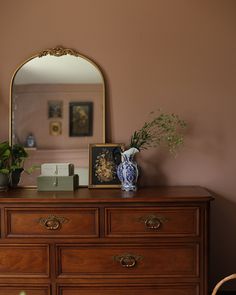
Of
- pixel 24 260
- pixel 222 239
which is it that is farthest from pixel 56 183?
pixel 222 239

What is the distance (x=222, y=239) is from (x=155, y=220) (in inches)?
29.4

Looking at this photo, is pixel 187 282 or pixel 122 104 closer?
pixel 187 282

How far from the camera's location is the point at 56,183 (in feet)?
8.18

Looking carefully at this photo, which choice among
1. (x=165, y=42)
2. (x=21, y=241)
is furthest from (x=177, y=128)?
(x=21, y=241)

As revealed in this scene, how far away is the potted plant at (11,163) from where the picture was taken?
8.35 ft

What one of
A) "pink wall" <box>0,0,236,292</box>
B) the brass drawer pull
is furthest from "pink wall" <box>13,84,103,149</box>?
the brass drawer pull

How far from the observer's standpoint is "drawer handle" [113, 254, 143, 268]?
7.36 ft

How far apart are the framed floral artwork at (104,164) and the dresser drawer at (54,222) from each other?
0.41m

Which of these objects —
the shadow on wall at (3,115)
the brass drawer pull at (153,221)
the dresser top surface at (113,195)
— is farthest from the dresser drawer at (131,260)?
the shadow on wall at (3,115)

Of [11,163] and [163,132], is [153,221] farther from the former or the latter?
[11,163]

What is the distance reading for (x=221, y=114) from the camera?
2678 millimetres

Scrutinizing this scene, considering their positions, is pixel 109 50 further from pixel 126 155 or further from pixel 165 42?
pixel 126 155

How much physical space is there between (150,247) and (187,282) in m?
0.31

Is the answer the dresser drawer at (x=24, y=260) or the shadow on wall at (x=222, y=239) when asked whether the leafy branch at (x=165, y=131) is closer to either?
the shadow on wall at (x=222, y=239)
